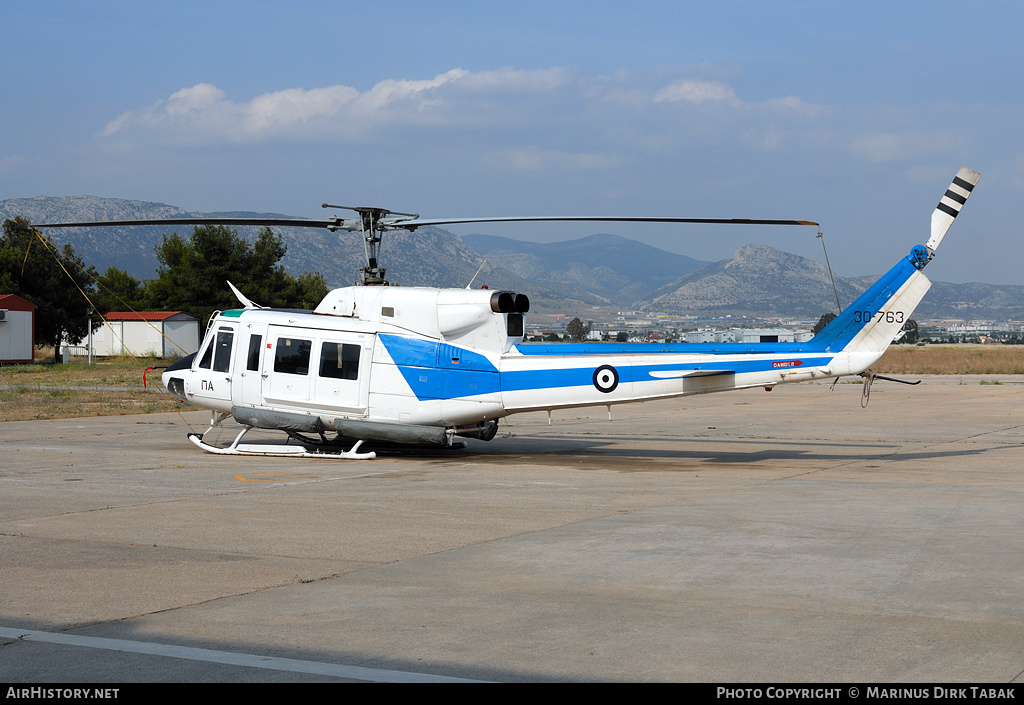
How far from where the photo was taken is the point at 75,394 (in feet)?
109

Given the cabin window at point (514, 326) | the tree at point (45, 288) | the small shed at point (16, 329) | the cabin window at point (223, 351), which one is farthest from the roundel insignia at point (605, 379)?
the tree at point (45, 288)

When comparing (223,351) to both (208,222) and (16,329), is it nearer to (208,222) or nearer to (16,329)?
(208,222)

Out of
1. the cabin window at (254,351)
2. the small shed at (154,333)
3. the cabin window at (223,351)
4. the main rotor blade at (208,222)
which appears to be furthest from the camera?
the small shed at (154,333)

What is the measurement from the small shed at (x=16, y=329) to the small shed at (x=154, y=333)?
625cm

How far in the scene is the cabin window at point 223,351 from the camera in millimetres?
17016

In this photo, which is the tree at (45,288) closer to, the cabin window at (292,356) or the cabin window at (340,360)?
the cabin window at (292,356)

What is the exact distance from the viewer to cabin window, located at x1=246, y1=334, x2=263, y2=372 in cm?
1666

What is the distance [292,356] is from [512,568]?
31.0 feet

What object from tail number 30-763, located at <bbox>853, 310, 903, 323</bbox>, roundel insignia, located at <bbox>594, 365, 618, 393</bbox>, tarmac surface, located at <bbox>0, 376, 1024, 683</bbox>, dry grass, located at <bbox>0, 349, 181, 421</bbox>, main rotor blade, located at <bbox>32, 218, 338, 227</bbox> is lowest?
dry grass, located at <bbox>0, 349, 181, 421</bbox>

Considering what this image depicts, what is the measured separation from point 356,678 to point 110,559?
411cm

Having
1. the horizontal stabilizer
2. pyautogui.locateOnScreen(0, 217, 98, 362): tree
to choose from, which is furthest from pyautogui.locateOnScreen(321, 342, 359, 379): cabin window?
pyautogui.locateOnScreen(0, 217, 98, 362): tree

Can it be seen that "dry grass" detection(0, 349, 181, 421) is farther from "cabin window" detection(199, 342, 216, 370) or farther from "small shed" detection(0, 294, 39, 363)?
"small shed" detection(0, 294, 39, 363)

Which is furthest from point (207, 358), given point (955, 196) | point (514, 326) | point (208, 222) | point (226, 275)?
point (226, 275)

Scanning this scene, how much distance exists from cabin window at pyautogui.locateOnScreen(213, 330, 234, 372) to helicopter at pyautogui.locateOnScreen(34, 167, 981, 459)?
0.08 feet
